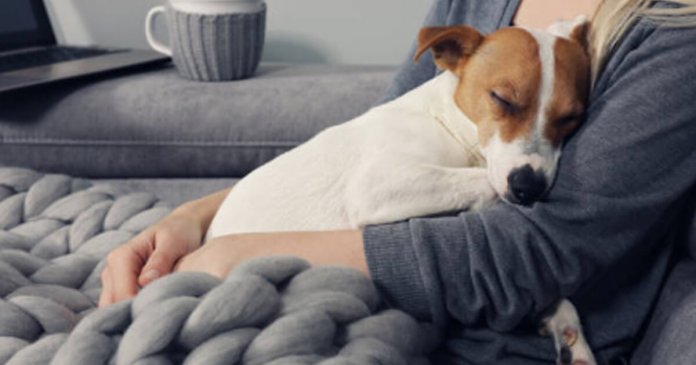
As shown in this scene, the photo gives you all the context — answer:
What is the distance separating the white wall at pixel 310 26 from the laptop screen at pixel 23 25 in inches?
3.8

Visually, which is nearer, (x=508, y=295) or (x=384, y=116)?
(x=508, y=295)

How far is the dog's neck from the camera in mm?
940

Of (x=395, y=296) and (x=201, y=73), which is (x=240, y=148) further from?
(x=395, y=296)

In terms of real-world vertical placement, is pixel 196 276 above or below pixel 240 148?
above

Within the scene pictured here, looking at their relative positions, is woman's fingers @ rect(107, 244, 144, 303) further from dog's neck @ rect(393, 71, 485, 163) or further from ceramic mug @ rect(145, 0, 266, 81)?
ceramic mug @ rect(145, 0, 266, 81)

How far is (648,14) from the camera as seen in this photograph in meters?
0.83

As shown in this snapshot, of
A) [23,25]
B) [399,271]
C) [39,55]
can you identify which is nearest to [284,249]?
[399,271]

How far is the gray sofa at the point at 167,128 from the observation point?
1.50m

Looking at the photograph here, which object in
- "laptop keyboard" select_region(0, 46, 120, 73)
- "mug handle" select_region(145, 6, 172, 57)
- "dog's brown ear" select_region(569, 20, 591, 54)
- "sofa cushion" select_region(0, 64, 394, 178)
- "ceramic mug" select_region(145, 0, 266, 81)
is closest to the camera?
"dog's brown ear" select_region(569, 20, 591, 54)

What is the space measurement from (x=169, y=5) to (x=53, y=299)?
950 mm

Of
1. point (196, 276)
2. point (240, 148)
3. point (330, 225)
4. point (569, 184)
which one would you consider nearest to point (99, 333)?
point (196, 276)

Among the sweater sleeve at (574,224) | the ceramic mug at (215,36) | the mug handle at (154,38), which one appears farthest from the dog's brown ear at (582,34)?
the mug handle at (154,38)

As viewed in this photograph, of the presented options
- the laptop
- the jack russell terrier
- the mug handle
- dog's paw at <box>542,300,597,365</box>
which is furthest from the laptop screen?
dog's paw at <box>542,300,597,365</box>

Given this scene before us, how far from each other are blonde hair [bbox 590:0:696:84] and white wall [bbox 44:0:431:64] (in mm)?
1050
